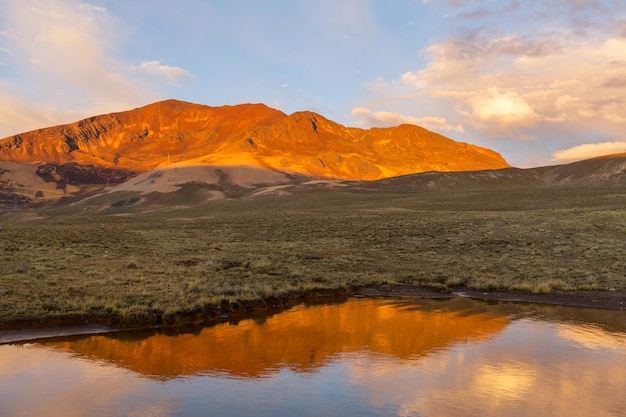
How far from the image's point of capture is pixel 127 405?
10.5 metres

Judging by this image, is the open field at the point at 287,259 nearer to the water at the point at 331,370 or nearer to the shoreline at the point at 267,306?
the shoreline at the point at 267,306

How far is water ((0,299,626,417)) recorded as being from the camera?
34.8 feet

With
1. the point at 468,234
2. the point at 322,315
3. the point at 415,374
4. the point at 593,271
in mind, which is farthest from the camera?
the point at 468,234

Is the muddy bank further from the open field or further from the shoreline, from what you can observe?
the open field

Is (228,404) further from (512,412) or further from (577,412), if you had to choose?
(577,412)

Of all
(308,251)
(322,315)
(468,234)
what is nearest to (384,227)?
(468,234)

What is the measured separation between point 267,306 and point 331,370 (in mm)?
8023

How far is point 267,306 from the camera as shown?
67.6 feet

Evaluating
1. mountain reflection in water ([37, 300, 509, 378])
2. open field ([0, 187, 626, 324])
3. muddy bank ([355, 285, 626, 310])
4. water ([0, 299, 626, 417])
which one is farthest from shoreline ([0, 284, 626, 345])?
mountain reflection in water ([37, 300, 509, 378])

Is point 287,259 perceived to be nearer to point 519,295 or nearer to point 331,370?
point 519,295

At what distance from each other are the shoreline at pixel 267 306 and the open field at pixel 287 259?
325 millimetres

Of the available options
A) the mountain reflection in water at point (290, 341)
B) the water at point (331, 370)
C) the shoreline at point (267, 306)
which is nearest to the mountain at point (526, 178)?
the shoreline at point (267, 306)

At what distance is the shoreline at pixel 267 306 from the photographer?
15.8 meters

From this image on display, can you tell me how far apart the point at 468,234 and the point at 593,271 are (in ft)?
47.8
